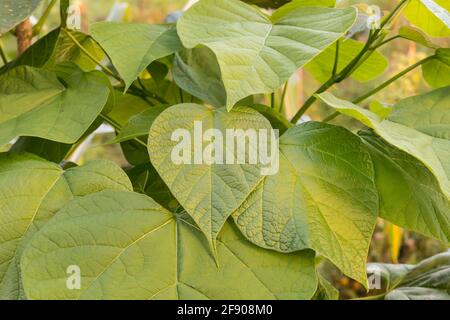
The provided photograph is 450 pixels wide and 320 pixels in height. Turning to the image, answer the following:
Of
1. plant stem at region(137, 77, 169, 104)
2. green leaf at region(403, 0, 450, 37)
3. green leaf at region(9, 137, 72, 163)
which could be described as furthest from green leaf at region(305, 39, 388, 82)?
green leaf at region(9, 137, 72, 163)

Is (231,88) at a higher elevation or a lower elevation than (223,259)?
higher

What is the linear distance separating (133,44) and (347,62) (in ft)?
0.85

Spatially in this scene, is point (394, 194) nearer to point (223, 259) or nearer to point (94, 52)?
point (223, 259)

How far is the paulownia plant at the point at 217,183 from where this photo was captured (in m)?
0.42

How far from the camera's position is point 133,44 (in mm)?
530

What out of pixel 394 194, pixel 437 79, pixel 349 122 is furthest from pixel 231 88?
pixel 349 122

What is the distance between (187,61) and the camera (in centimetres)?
63

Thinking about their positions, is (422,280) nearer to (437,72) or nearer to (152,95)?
(437,72)

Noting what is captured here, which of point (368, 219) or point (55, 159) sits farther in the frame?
point (55, 159)

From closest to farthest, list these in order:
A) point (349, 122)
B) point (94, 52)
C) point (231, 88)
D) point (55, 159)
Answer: point (231, 88) < point (55, 159) < point (94, 52) < point (349, 122)

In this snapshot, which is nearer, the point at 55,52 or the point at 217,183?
the point at 217,183

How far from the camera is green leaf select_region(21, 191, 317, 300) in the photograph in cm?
41

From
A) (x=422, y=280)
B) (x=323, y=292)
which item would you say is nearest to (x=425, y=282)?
(x=422, y=280)

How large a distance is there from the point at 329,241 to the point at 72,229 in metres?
Result: 0.17
